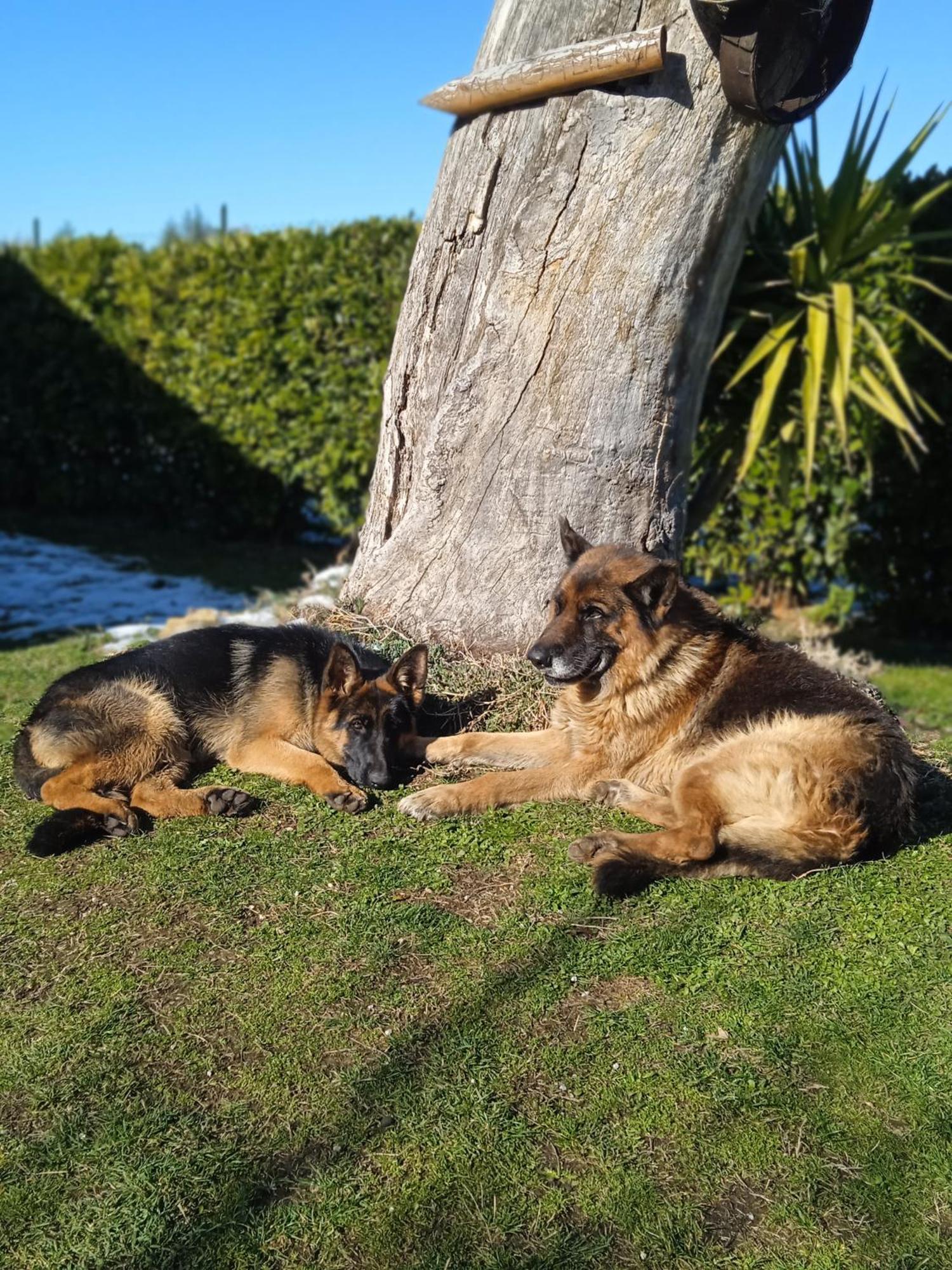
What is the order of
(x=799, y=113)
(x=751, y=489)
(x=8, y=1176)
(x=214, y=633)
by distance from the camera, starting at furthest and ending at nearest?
(x=751, y=489) < (x=214, y=633) < (x=799, y=113) < (x=8, y=1176)

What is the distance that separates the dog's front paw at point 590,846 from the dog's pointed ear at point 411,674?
4.60ft

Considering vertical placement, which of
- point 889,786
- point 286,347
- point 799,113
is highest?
point 799,113

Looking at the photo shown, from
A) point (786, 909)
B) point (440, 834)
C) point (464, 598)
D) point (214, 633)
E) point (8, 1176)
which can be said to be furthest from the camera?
point (464, 598)

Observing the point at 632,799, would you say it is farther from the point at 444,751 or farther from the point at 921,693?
the point at 921,693

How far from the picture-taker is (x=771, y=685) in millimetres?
4680

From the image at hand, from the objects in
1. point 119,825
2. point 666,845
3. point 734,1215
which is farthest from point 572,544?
point 734,1215

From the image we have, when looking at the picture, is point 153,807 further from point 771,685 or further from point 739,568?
point 739,568

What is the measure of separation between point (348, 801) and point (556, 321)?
2.88m

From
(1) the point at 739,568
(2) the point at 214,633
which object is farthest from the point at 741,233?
(1) the point at 739,568

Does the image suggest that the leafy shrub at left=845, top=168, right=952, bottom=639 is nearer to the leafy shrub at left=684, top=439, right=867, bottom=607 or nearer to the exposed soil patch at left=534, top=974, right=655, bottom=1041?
the leafy shrub at left=684, top=439, right=867, bottom=607

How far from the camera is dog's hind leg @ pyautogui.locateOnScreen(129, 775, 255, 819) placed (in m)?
4.69

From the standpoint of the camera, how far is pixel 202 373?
503 inches

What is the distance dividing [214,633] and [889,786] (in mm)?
3555

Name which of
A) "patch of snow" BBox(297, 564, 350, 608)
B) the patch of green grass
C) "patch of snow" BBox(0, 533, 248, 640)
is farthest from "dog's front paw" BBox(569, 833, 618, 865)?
"patch of snow" BBox(0, 533, 248, 640)
